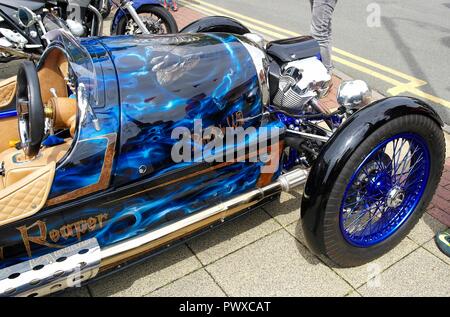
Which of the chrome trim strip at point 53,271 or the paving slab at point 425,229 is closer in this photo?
the chrome trim strip at point 53,271

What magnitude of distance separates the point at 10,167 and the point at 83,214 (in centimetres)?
45

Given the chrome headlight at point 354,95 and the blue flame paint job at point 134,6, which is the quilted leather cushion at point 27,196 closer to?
the chrome headlight at point 354,95

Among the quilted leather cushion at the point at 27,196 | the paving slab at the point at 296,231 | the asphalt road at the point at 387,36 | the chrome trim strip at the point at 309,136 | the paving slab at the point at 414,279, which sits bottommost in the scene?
the paving slab at the point at 414,279

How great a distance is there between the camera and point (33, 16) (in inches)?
175

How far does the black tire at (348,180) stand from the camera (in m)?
2.03

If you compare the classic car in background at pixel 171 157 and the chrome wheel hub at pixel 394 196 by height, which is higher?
the classic car in background at pixel 171 157

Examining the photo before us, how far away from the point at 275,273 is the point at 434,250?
101 cm

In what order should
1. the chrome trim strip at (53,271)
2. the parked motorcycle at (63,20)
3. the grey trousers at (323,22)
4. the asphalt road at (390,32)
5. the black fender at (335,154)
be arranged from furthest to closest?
the asphalt road at (390,32)
the parked motorcycle at (63,20)
the grey trousers at (323,22)
the black fender at (335,154)
the chrome trim strip at (53,271)

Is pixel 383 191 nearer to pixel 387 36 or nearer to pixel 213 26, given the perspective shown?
pixel 213 26

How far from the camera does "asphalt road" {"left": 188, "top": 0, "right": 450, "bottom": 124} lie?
5168mm

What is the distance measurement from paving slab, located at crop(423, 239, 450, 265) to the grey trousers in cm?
207

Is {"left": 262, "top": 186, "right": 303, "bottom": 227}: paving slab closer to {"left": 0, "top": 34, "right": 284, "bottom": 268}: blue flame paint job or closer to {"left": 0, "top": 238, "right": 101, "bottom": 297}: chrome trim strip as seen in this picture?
{"left": 0, "top": 34, "right": 284, "bottom": 268}: blue flame paint job

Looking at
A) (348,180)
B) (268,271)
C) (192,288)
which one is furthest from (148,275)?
(348,180)

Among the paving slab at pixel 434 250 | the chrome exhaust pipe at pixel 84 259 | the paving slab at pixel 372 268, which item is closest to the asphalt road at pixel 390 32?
the paving slab at pixel 434 250
